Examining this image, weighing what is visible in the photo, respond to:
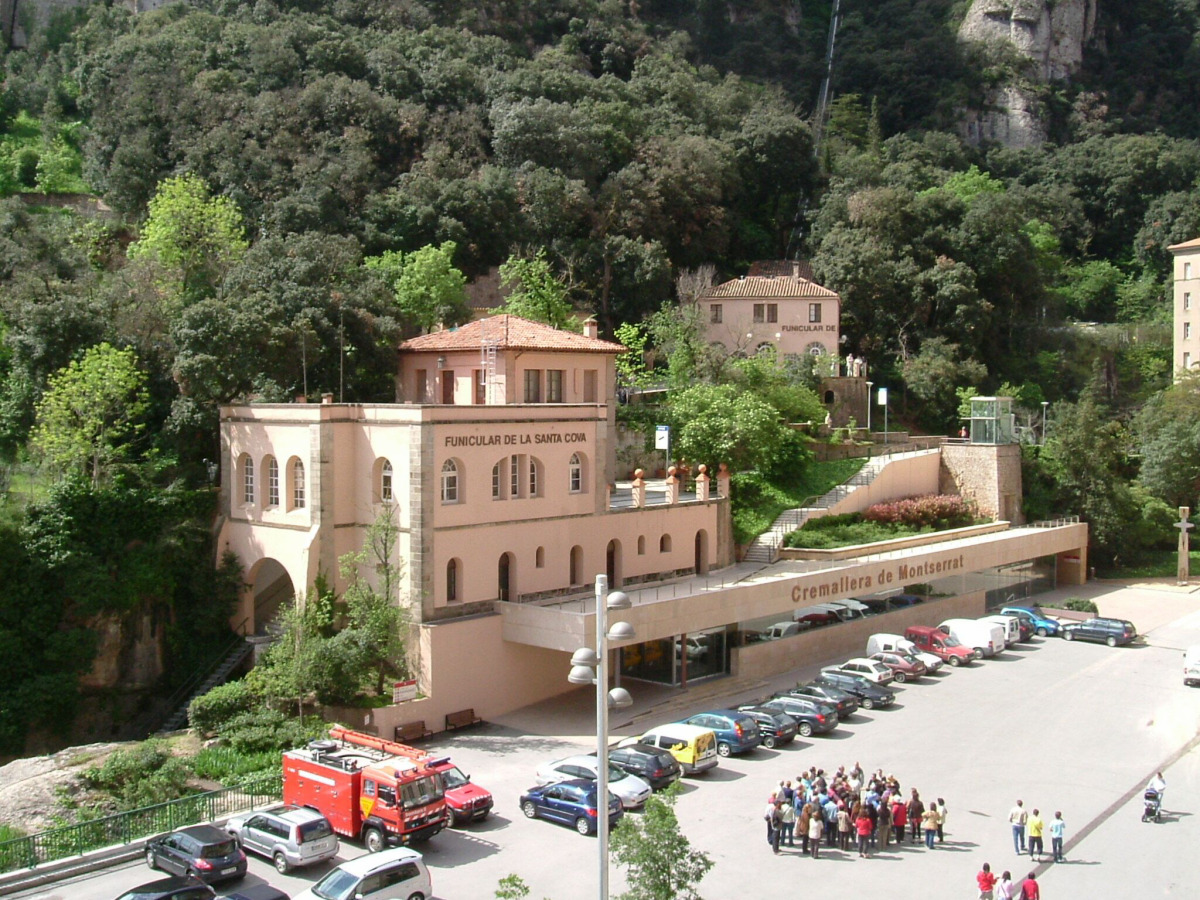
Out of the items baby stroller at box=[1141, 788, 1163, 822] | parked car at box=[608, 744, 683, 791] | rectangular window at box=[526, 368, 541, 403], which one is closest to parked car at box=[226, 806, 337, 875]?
parked car at box=[608, 744, 683, 791]

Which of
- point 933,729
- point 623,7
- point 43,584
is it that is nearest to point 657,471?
point 933,729

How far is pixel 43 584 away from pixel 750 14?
8712cm

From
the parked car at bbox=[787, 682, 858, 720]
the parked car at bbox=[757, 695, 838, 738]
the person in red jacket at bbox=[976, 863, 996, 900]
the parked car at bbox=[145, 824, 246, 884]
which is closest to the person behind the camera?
the person in red jacket at bbox=[976, 863, 996, 900]

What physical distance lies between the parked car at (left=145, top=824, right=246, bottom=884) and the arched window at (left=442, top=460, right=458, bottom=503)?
13683 millimetres

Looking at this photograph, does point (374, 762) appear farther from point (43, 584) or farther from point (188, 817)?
point (43, 584)

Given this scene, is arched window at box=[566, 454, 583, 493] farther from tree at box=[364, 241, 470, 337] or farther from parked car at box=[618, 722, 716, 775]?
tree at box=[364, 241, 470, 337]

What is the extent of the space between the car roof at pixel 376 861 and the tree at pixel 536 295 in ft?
112

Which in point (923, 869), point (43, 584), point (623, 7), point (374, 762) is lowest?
point (923, 869)

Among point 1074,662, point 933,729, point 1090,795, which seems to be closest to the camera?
point 1090,795

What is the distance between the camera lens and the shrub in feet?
104

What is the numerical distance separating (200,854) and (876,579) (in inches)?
1087

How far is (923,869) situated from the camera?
24359mm

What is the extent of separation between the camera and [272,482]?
38.2 meters

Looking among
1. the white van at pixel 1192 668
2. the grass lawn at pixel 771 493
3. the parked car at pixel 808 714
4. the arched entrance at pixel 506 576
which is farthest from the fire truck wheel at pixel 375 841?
the white van at pixel 1192 668
